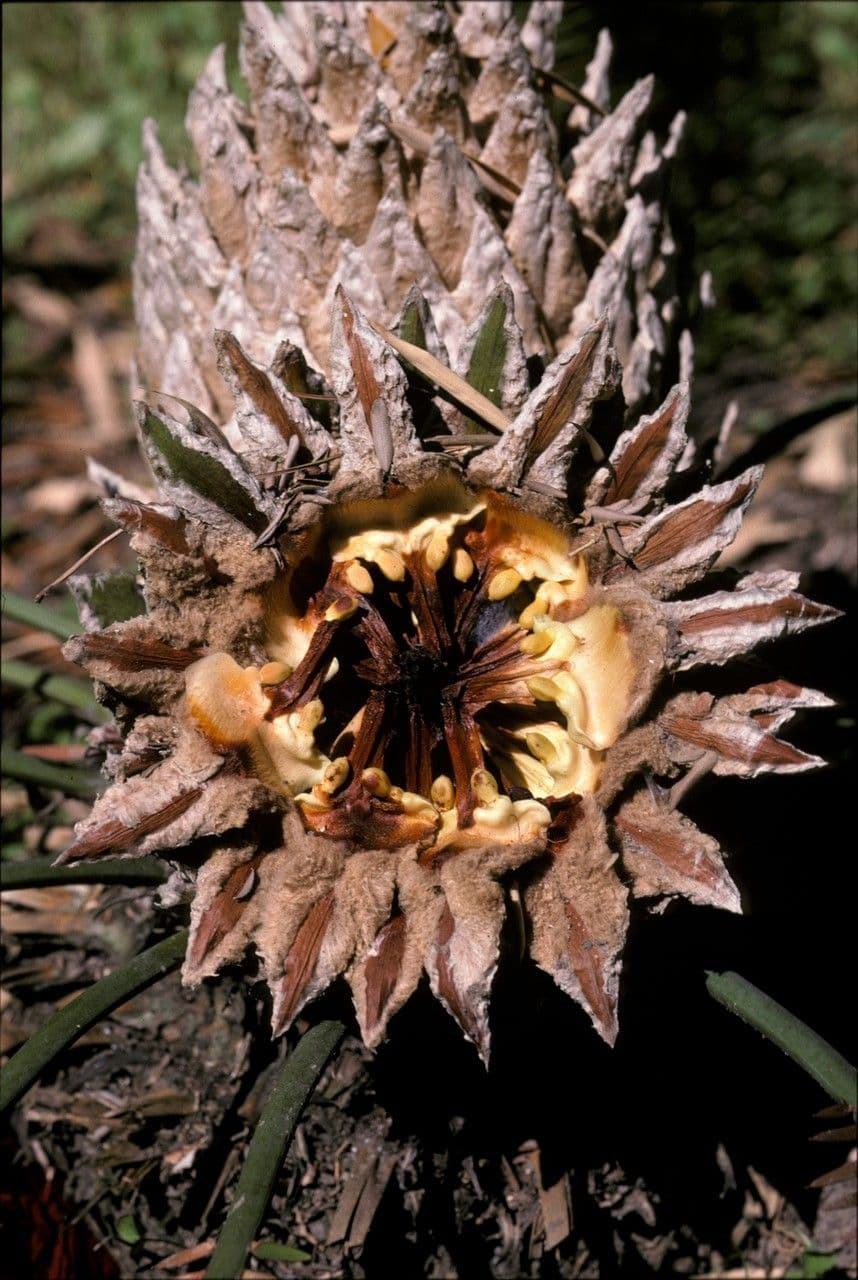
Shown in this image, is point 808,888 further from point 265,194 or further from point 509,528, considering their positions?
point 265,194

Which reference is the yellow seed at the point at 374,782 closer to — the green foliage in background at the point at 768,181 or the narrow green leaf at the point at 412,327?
the narrow green leaf at the point at 412,327

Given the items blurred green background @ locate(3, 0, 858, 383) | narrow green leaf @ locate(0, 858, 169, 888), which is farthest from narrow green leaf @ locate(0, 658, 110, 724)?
blurred green background @ locate(3, 0, 858, 383)

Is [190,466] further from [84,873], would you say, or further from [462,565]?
[84,873]

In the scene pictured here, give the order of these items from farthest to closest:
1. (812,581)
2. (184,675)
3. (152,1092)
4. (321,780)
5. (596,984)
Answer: (812,581) < (152,1092) < (321,780) < (184,675) < (596,984)

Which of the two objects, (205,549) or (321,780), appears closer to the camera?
(205,549)

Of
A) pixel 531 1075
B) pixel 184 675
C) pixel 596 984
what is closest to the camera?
pixel 596 984

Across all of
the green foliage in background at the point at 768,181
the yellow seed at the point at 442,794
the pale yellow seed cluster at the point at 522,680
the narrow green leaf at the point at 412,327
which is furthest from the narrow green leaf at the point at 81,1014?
the green foliage in background at the point at 768,181

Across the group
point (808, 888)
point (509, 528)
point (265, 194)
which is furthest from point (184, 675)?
point (808, 888)

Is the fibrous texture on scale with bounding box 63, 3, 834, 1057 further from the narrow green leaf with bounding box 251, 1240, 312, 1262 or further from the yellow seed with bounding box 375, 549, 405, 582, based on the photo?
the narrow green leaf with bounding box 251, 1240, 312, 1262
